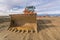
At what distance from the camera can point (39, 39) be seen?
19.6ft

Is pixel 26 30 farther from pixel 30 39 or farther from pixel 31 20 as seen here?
pixel 30 39

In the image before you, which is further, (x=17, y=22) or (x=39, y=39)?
(x=17, y=22)

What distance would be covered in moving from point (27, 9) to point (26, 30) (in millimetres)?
3676

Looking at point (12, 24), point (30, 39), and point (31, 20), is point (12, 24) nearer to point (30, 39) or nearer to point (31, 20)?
point (31, 20)

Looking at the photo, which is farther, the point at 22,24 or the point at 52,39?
the point at 22,24

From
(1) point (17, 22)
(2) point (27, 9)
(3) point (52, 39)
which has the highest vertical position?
(2) point (27, 9)

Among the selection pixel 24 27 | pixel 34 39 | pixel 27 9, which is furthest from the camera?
pixel 27 9

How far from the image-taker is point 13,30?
8.24m

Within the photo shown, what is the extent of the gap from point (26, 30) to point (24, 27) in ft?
2.39

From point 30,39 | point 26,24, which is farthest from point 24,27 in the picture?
point 30,39

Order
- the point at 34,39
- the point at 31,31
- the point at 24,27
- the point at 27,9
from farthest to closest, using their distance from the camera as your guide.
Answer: the point at 27,9 → the point at 24,27 → the point at 31,31 → the point at 34,39

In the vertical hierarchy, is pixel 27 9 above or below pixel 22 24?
above

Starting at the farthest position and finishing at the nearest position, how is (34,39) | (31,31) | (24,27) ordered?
(24,27) < (31,31) < (34,39)

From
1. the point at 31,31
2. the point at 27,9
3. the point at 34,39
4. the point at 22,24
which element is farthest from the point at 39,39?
the point at 27,9
